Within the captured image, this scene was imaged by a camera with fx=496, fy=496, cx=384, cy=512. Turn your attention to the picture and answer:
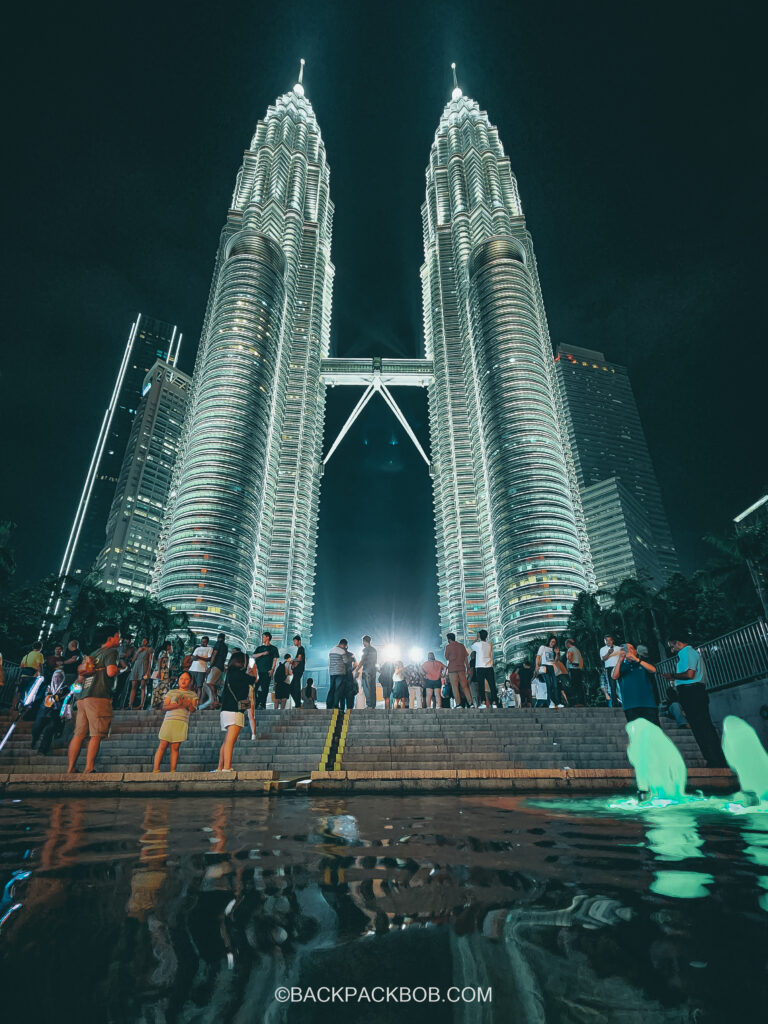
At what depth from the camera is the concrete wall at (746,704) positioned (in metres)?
9.11

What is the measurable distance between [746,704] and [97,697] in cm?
1144

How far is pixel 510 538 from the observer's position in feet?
360

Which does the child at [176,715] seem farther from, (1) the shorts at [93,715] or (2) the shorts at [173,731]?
(1) the shorts at [93,715]

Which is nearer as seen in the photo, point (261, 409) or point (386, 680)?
point (386, 680)

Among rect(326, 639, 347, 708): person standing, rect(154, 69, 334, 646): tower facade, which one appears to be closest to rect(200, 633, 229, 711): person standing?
rect(326, 639, 347, 708): person standing

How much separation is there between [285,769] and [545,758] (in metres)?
4.59

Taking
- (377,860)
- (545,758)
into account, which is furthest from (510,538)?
(377,860)

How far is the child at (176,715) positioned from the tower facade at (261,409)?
323ft

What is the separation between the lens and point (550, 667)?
13523 mm

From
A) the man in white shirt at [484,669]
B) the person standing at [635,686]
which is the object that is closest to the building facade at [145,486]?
the man in white shirt at [484,669]

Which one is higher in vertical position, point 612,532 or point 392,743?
point 612,532

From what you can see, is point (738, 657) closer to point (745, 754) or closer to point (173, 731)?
point (745, 754)

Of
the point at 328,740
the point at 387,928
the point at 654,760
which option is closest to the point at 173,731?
the point at 328,740

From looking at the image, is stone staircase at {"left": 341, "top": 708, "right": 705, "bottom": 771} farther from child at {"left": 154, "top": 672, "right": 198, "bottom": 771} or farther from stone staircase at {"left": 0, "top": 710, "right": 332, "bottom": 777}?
child at {"left": 154, "top": 672, "right": 198, "bottom": 771}
